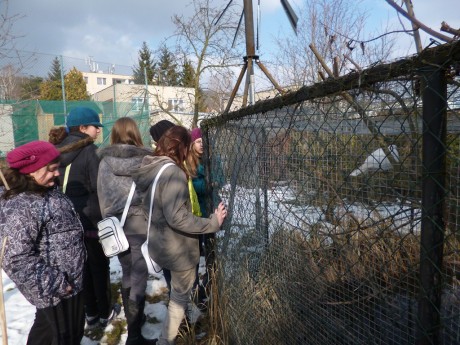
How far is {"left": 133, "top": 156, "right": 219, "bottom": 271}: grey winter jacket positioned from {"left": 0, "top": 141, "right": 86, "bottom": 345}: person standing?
49cm

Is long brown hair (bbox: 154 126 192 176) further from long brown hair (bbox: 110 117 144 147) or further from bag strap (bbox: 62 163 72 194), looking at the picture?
bag strap (bbox: 62 163 72 194)

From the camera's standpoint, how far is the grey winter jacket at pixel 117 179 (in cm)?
267

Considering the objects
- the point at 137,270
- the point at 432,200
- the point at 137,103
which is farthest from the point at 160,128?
the point at 137,103

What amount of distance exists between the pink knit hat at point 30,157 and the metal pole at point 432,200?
76.2 inches

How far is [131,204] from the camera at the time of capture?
2.70 metres

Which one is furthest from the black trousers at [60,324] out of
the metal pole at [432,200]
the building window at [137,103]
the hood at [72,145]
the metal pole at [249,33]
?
the building window at [137,103]

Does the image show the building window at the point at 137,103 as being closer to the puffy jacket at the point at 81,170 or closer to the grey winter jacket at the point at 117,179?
the puffy jacket at the point at 81,170

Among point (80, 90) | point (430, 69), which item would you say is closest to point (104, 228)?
point (430, 69)

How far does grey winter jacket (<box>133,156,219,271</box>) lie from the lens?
2.20 m

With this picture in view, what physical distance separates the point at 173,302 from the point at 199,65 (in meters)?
11.2

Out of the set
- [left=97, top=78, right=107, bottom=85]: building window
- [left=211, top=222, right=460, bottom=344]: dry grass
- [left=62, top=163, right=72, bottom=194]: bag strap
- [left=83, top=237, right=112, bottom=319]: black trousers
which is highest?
[left=97, top=78, right=107, bottom=85]: building window

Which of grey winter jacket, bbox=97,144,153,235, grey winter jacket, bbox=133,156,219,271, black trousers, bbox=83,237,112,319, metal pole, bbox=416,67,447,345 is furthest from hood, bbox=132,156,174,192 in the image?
metal pole, bbox=416,67,447,345

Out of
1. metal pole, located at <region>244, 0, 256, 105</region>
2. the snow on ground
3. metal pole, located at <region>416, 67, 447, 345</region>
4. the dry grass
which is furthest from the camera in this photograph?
metal pole, located at <region>244, 0, 256, 105</region>

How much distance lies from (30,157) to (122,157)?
80 centimetres
